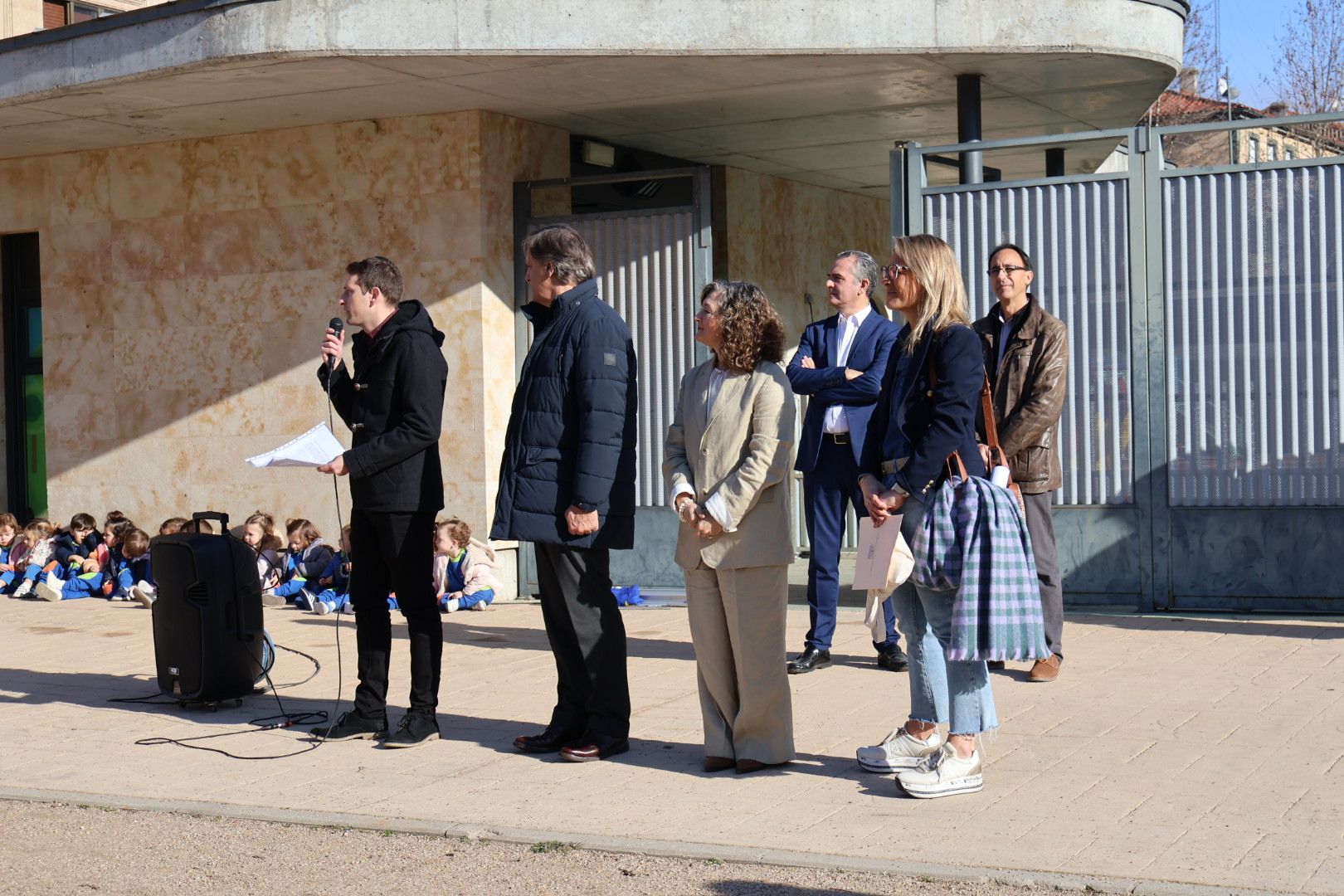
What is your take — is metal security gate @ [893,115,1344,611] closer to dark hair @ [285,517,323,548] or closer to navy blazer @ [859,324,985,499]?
navy blazer @ [859,324,985,499]

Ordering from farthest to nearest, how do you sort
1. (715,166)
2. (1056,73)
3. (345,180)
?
1. (715,166)
2. (345,180)
3. (1056,73)

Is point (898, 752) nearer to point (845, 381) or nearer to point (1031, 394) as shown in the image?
point (1031, 394)

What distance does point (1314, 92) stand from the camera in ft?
122

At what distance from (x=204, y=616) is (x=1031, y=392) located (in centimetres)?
396

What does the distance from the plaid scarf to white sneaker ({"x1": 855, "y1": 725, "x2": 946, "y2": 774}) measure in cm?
52

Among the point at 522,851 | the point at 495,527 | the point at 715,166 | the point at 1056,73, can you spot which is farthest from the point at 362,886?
the point at 715,166

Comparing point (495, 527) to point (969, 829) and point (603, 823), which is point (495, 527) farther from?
point (969, 829)

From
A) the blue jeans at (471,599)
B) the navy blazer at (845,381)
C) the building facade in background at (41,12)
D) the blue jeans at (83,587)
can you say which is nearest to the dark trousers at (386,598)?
the navy blazer at (845,381)

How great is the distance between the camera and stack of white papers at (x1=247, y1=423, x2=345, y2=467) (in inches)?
258

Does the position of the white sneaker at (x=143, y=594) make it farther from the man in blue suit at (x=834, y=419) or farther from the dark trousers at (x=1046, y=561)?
the dark trousers at (x=1046, y=561)

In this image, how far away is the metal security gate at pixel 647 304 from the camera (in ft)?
40.4

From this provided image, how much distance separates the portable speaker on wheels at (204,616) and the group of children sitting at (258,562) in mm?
2876

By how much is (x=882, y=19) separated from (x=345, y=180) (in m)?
4.71

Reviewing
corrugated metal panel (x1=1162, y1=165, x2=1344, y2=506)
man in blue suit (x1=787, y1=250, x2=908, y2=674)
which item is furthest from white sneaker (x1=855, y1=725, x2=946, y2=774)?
corrugated metal panel (x1=1162, y1=165, x2=1344, y2=506)
